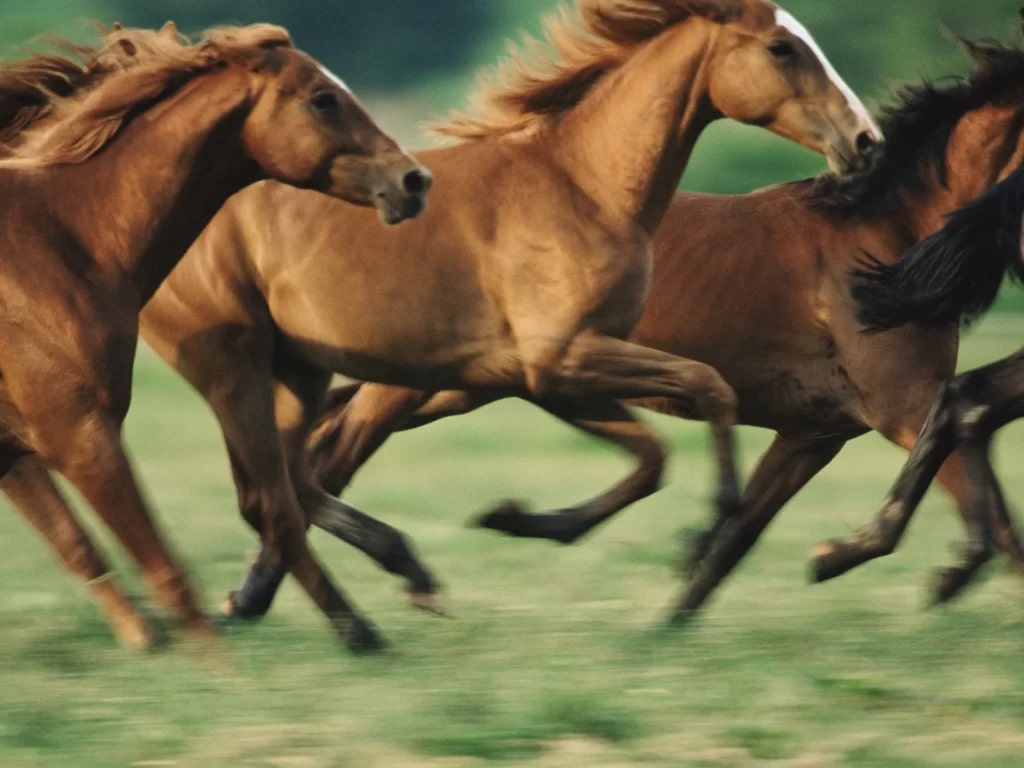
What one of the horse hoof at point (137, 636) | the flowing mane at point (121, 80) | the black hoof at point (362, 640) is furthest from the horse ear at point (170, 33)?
the black hoof at point (362, 640)

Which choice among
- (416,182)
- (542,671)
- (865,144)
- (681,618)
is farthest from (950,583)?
(416,182)

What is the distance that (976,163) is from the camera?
6805 millimetres

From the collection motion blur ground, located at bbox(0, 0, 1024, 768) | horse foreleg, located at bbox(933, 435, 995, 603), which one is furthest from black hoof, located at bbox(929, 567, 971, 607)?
motion blur ground, located at bbox(0, 0, 1024, 768)

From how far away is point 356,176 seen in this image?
548 cm

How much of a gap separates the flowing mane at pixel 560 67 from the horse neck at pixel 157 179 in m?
1.35

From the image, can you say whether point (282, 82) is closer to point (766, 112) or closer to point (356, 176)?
point (356, 176)

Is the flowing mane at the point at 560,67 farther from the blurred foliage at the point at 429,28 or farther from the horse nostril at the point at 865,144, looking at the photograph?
the blurred foliage at the point at 429,28

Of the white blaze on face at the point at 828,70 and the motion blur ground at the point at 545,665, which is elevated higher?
the white blaze on face at the point at 828,70

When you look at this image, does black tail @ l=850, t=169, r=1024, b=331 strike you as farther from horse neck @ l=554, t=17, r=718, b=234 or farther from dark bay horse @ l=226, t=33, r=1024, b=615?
horse neck @ l=554, t=17, r=718, b=234

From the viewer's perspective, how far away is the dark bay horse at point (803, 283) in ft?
21.9

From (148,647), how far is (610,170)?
6.65 feet

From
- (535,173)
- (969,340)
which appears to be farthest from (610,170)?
(969,340)

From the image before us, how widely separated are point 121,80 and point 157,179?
0.31 m

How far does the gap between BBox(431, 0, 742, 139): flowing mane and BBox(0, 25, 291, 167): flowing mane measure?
4.01ft
